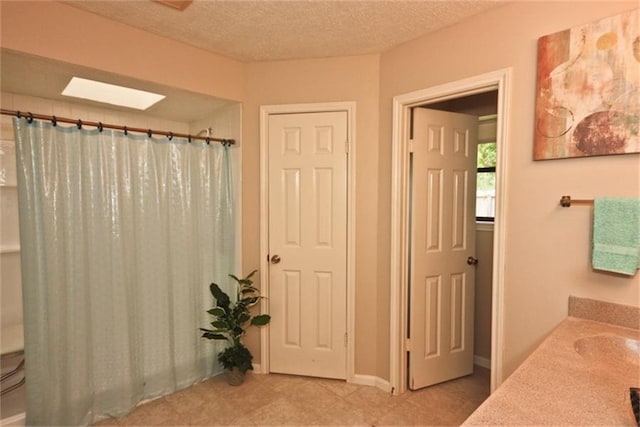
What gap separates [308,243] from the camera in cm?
243

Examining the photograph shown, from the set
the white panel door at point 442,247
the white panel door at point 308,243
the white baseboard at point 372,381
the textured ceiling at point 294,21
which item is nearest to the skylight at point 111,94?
the textured ceiling at point 294,21

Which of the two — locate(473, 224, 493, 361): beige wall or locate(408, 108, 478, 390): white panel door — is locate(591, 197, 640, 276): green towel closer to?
locate(408, 108, 478, 390): white panel door

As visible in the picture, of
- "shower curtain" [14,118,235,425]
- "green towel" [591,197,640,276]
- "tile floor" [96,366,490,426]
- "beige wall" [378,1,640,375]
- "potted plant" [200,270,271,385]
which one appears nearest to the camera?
"green towel" [591,197,640,276]

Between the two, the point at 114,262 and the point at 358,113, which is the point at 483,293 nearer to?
the point at 358,113

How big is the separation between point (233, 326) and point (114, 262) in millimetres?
910

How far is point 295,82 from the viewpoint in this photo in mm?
2379

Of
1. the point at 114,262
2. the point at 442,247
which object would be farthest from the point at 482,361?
the point at 114,262

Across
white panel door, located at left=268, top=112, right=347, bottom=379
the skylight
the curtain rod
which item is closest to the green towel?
white panel door, located at left=268, top=112, right=347, bottom=379

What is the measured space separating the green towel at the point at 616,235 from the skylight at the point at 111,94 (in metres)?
2.72

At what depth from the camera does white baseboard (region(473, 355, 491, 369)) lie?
262 centimetres

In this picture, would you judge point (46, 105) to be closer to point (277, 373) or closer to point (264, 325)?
point (264, 325)

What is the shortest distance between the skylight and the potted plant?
1.58 m

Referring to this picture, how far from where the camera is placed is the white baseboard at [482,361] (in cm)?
262

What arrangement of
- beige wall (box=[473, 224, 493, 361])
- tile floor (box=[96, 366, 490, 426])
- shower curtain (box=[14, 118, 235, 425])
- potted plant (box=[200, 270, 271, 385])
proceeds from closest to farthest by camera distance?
shower curtain (box=[14, 118, 235, 425]) < tile floor (box=[96, 366, 490, 426]) < potted plant (box=[200, 270, 271, 385]) < beige wall (box=[473, 224, 493, 361])
